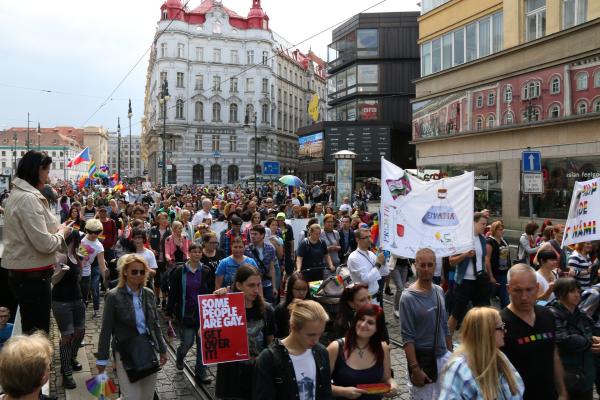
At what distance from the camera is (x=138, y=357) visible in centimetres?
482

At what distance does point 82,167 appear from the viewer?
12525 centimetres

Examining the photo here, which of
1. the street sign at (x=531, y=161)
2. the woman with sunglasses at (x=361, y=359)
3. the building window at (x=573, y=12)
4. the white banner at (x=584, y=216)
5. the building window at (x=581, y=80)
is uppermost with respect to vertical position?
the building window at (x=573, y=12)

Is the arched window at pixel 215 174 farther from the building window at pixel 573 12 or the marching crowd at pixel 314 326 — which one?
the marching crowd at pixel 314 326

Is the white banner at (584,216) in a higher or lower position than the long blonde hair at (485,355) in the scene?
higher

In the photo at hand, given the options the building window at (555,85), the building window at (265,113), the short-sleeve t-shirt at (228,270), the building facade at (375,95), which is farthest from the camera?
the building window at (265,113)

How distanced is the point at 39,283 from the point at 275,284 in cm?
413

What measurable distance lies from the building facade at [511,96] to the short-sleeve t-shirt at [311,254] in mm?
13865

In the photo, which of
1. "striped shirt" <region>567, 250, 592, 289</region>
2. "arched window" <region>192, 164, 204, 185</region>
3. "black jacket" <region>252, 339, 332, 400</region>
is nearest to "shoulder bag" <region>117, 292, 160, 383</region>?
"black jacket" <region>252, 339, 332, 400</region>

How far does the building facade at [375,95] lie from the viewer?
151 feet

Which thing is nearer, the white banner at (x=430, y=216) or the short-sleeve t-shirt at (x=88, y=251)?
the white banner at (x=430, y=216)

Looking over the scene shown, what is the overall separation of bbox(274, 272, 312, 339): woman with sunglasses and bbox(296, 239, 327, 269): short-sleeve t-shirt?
3.32 metres

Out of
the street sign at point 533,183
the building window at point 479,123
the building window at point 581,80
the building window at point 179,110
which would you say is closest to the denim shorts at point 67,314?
the street sign at point 533,183

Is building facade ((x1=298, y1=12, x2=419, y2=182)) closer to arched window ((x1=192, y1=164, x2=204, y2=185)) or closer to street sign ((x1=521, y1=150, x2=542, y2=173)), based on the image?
arched window ((x1=192, y1=164, x2=204, y2=185))

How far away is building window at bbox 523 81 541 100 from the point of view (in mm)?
21984
